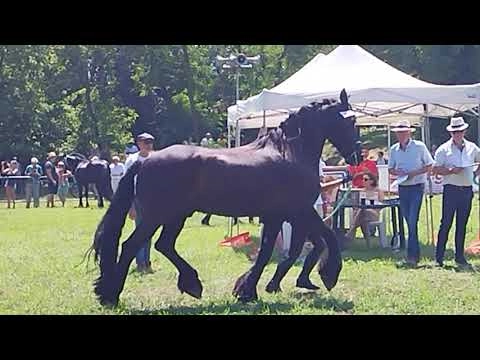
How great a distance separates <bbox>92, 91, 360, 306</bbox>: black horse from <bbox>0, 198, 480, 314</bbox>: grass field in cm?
30

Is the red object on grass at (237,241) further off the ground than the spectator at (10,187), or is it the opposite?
the red object on grass at (237,241)

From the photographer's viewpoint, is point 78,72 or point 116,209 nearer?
point 116,209

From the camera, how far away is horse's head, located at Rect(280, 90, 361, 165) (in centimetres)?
816

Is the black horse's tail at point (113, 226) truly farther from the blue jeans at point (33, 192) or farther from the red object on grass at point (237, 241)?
the blue jeans at point (33, 192)

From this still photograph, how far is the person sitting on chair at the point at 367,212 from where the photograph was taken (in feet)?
39.3

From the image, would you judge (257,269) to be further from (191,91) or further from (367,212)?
(191,91)

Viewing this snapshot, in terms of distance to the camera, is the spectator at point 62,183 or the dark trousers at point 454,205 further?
the spectator at point 62,183

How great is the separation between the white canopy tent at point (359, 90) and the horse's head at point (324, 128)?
273 cm

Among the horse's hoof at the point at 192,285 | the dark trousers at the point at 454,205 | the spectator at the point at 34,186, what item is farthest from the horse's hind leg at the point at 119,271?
the spectator at the point at 34,186

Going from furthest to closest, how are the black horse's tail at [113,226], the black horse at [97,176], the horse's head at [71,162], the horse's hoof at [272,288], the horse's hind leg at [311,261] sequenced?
1. the horse's head at [71,162]
2. the black horse at [97,176]
3. the horse's hoof at [272,288]
4. the horse's hind leg at [311,261]
5. the black horse's tail at [113,226]

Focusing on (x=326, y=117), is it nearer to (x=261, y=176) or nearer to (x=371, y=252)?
(x=261, y=176)

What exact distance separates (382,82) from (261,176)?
4.95 m

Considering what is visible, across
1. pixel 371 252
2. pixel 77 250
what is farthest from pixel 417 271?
pixel 77 250
